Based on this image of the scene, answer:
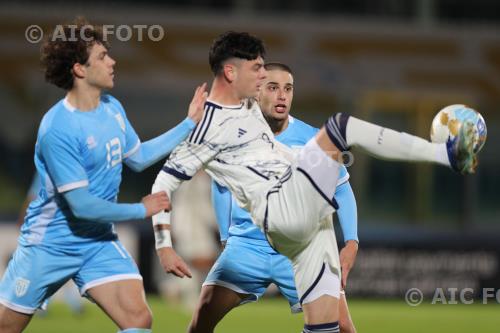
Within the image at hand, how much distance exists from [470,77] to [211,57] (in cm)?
1166

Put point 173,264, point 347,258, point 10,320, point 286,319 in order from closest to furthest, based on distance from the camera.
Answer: point 10,320 < point 173,264 < point 347,258 < point 286,319

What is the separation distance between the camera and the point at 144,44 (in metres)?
15.6

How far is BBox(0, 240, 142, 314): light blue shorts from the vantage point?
16.1 feet

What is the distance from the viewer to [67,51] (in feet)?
16.3

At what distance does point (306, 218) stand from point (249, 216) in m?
0.82

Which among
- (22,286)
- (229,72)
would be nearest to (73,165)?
(22,286)

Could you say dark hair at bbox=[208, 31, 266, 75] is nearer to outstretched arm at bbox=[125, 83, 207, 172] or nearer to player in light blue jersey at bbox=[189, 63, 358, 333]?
outstretched arm at bbox=[125, 83, 207, 172]

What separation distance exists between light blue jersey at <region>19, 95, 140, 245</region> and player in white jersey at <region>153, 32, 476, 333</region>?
30cm

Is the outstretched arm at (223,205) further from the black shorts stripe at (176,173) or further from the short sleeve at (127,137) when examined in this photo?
the short sleeve at (127,137)

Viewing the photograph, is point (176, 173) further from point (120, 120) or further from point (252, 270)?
point (252, 270)

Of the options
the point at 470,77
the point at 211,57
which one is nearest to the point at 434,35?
the point at 470,77

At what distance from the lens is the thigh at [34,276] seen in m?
4.91

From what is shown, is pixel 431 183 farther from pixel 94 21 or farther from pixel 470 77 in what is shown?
pixel 94 21

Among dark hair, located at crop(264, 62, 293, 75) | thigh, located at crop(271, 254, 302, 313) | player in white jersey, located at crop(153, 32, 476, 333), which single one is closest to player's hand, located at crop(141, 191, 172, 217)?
player in white jersey, located at crop(153, 32, 476, 333)
